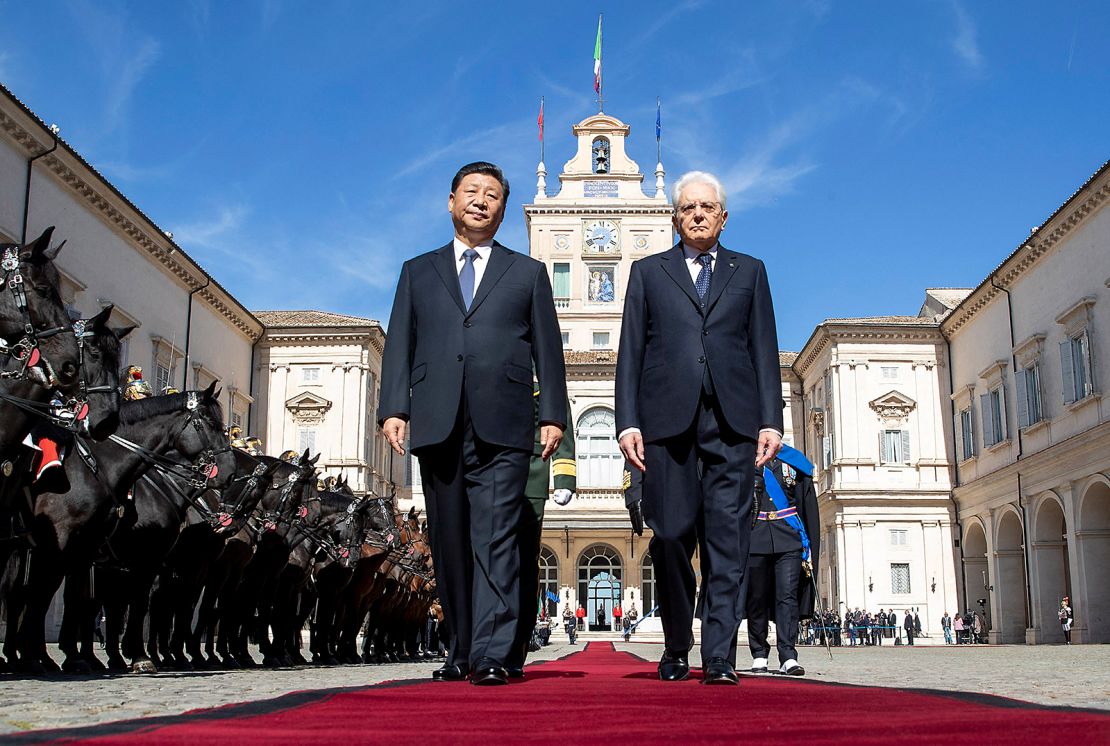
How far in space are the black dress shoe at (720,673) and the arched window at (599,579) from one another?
49.6 m

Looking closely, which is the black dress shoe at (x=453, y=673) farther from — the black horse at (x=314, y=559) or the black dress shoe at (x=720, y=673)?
the black horse at (x=314, y=559)

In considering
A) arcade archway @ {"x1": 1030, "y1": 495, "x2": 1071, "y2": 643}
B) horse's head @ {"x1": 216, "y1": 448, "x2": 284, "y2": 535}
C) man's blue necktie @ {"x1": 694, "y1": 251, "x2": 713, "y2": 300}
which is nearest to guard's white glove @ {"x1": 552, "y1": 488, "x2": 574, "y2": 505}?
man's blue necktie @ {"x1": 694, "y1": 251, "x2": 713, "y2": 300}

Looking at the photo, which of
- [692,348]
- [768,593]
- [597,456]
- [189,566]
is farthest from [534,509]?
[597,456]

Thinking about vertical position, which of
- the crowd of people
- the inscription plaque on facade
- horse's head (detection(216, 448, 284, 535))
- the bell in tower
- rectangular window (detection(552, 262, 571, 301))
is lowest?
the crowd of people

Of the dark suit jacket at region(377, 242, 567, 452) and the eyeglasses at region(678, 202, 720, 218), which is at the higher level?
the eyeglasses at region(678, 202, 720, 218)

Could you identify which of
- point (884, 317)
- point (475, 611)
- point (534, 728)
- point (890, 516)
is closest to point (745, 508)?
point (475, 611)

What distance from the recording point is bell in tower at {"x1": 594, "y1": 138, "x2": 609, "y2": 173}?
2377 inches

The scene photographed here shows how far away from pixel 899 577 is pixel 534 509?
Answer: 136 ft

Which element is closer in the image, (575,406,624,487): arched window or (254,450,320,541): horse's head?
(254,450,320,541): horse's head

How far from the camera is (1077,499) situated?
31797 mm

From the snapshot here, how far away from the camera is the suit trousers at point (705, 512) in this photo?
5.51 meters

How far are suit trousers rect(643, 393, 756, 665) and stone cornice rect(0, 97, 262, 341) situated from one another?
896 inches

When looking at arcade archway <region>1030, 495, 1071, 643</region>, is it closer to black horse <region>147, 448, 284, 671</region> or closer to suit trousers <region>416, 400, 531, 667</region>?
black horse <region>147, 448, 284, 671</region>

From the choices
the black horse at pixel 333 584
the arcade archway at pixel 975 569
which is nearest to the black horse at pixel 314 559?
the black horse at pixel 333 584
